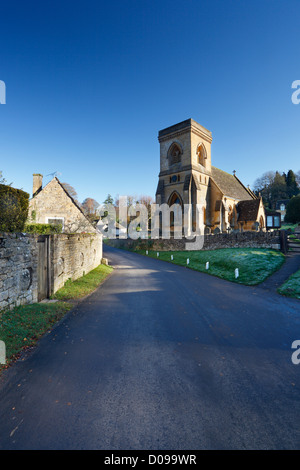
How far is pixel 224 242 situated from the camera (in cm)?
2259

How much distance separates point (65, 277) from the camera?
1024cm

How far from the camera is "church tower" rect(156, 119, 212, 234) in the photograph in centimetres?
2817

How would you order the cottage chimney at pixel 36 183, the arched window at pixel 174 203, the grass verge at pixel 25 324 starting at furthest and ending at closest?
the arched window at pixel 174 203, the cottage chimney at pixel 36 183, the grass verge at pixel 25 324

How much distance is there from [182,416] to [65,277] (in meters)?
8.67

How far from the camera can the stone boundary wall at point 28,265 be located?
6.04 m

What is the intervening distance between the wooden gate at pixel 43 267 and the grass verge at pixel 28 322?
0.45 meters

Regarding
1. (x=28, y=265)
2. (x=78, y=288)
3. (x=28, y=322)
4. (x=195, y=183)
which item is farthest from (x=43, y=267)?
(x=195, y=183)

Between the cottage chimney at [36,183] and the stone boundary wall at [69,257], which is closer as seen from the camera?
the stone boundary wall at [69,257]

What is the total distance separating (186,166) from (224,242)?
1250 centimetres

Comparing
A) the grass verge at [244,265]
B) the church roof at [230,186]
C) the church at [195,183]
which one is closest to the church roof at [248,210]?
the church at [195,183]

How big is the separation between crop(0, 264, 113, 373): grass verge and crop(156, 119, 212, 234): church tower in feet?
72.7

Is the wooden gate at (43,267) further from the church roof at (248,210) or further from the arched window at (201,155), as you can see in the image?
the church roof at (248,210)

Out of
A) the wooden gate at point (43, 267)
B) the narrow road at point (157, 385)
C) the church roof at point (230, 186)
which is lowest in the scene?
the narrow road at point (157, 385)

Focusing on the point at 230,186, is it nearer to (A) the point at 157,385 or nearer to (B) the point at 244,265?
(B) the point at 244,265
